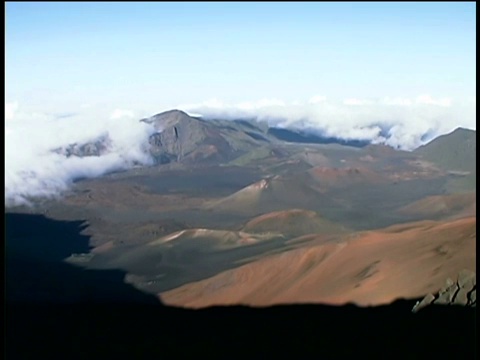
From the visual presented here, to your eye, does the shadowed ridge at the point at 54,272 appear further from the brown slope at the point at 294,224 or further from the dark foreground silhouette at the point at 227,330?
the brown slope at the point at 294,224

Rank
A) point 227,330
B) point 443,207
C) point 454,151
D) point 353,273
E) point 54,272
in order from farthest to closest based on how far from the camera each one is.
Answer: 1. point 454,151
2. point 443,207
3. point 54,272
4. point 353,273
5. point 227,330

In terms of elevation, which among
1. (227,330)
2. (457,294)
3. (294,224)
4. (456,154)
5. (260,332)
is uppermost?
(457,294)

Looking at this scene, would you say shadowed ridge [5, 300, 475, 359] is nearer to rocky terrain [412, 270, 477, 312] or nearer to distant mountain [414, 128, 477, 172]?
rocky terrain [412, 270, 477, 312]

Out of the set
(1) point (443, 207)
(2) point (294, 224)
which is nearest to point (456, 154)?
(1) point (443, 207)

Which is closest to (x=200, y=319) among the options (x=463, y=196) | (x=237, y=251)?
(x=237, y=251)

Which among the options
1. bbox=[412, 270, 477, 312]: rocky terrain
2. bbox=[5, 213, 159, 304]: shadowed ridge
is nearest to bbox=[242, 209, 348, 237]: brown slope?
bbox=[5, 213, 159, 304]: shadowed ridge

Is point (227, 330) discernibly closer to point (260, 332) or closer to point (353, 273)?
point (260, 332)
